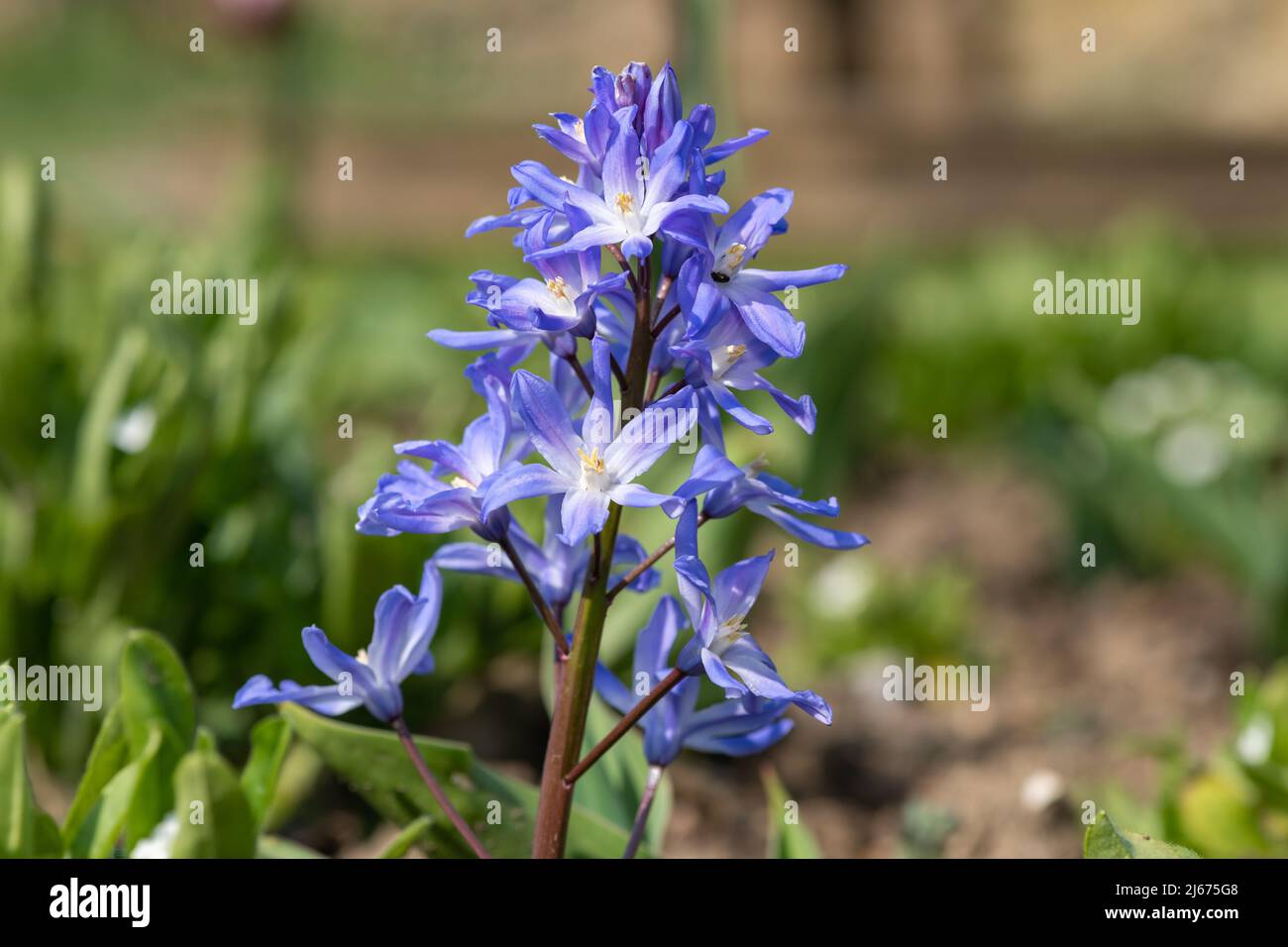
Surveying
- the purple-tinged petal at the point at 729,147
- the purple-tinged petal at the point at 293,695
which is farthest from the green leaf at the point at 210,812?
the purple-tinged petal at the point at 729,147

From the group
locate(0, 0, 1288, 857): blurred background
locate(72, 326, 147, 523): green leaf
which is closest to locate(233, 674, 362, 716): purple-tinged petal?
locate(0, 0, 1288, 857): blurred background

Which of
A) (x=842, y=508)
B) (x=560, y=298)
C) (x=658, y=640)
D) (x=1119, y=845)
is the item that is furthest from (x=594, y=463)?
(x=842, y=508)

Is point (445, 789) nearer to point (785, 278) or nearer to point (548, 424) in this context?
point (548, 424)

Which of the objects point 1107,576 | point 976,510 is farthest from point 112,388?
point 976,510

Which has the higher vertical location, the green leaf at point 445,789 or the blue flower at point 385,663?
the blue flower at point 385,663

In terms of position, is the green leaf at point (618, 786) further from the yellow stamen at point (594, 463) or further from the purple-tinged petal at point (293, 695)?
the yellow stamen at point (594, 463)

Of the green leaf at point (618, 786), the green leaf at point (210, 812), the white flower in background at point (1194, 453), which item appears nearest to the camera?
the green leaf at point (210, 812)
